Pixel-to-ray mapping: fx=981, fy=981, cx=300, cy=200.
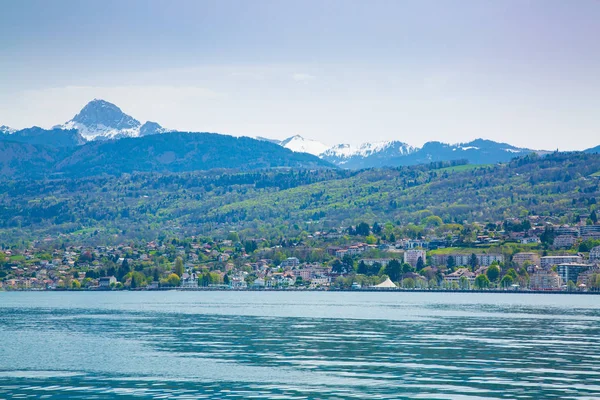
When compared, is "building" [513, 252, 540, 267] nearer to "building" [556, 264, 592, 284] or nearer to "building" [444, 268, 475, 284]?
"building" [444, 268, 475, 284]

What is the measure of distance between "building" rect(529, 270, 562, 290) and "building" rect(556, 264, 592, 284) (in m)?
2.70

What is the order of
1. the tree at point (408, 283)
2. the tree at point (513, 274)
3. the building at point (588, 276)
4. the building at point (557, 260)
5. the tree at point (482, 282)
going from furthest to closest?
the building at point (557, 260)
the tree at point (408, 283)
the tree at point (513, 274)
the tree at point (482, 282)
the building at point (588, 276)

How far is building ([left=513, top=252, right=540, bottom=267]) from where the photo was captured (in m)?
195

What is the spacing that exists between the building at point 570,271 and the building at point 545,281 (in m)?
2.70

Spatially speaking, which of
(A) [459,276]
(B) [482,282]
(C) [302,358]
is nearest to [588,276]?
(B) [482,282]

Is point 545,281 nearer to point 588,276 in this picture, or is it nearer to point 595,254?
point 588,276

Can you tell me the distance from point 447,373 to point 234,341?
20855mm

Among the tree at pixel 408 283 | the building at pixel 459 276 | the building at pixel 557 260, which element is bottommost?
the tree at pixel 408 283

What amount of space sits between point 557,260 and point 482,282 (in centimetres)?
2033

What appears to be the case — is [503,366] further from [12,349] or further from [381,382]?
[12,349]

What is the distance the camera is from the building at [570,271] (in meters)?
183

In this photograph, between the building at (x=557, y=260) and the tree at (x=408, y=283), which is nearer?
the tree at (x=408, y=283)

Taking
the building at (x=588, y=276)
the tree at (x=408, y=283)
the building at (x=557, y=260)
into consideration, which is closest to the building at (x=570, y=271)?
the building at (x=588, y=276)

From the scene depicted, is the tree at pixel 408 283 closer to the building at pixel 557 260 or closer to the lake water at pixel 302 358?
the building at pixel 557 260
